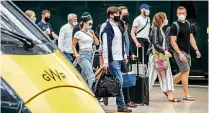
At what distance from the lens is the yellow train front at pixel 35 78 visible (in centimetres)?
261

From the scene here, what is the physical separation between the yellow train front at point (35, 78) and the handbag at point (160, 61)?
697 cm

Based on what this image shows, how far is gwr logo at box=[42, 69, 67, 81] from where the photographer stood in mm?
2841

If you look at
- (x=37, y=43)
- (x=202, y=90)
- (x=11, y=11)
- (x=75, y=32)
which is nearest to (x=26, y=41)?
(x=37, y=43)

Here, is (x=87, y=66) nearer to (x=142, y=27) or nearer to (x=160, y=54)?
(x=160, y=54)

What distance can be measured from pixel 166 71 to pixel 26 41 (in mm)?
7521

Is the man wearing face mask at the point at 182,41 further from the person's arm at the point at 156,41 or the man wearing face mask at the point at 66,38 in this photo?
the man wearing face mask at the point at 66,38

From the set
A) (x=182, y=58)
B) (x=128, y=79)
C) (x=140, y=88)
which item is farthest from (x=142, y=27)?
(x=128, y=79)

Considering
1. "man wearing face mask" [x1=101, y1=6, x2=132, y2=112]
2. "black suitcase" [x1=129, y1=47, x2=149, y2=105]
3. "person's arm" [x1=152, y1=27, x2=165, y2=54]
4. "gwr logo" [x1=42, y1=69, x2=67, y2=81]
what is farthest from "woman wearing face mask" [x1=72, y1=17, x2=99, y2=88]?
"gwr logo" [x1=42, y1=69, x2=67, y2=81]

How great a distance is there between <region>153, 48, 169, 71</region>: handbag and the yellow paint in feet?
23.6

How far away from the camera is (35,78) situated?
109 inches

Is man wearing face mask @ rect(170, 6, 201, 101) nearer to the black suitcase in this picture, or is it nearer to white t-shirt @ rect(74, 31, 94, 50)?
the black suitcase

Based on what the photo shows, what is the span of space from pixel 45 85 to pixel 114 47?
5.82 meters

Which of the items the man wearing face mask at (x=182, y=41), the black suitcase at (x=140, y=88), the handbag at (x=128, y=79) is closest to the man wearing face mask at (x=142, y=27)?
the man wearing face mask at (x=182, y=41)

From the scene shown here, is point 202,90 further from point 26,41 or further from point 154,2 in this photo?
point 26,41
